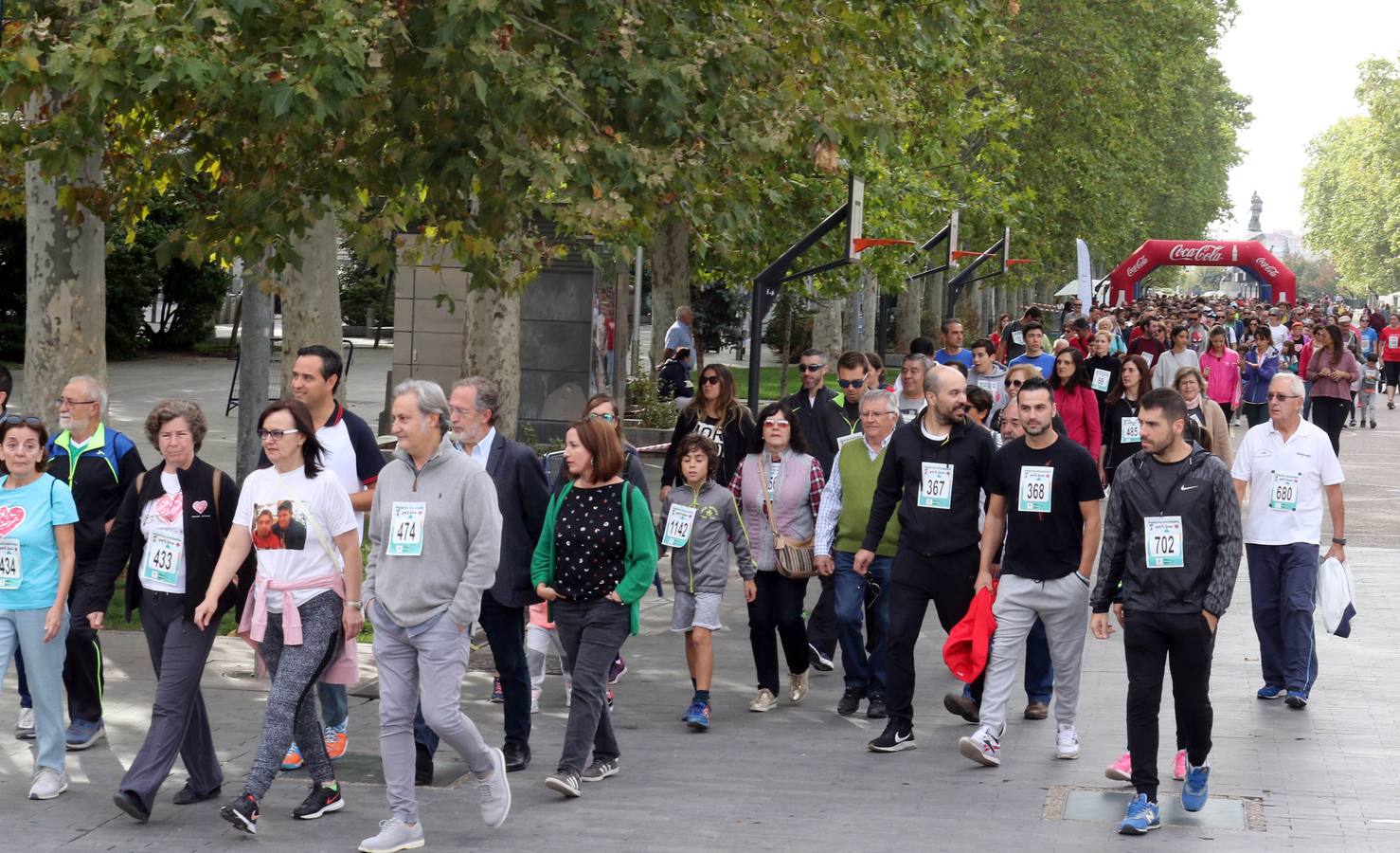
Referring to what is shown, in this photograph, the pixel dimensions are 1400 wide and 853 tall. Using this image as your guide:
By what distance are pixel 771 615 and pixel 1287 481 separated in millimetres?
2611

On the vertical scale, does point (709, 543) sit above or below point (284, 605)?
above

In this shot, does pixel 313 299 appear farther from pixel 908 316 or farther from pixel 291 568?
pixel 908 316

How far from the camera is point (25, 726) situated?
322 inches

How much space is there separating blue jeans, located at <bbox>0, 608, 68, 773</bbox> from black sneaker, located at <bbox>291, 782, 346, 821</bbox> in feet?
3.21

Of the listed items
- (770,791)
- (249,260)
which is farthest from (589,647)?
(249,260)

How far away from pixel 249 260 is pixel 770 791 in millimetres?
4841

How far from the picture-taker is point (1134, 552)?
706 centimetres

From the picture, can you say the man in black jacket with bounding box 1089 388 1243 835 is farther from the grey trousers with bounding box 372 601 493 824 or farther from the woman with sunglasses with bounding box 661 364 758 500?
the woman with sunglasses with bounding box 661 364 758 500

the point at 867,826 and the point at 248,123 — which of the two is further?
the point at 248,123

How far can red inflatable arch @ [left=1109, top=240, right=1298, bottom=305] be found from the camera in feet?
188

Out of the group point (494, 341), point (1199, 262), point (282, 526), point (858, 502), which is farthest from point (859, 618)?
point (1199, 262)

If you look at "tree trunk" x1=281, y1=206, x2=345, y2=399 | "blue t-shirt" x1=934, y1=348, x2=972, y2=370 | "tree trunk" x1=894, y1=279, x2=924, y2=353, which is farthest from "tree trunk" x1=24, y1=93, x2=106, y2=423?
"tree trunk" x1=894, y1=279, x2=924, y2=353

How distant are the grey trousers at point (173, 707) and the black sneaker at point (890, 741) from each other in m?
2.83

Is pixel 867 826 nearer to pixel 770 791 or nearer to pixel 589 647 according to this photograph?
pixel 770 791
